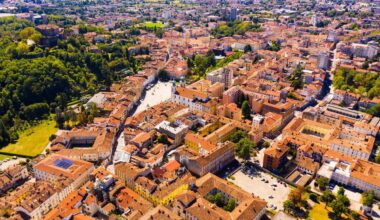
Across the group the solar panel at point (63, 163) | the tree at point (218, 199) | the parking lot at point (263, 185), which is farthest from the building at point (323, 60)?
the solar panel at point (63, 163)

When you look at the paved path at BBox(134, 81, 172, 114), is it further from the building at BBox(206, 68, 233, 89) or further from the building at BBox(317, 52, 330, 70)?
the building at BBox(317, 52, 330, 70)

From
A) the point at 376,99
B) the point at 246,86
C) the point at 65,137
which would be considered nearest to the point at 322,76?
the point at 376,99

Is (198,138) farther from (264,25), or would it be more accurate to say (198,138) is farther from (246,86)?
(264,25)

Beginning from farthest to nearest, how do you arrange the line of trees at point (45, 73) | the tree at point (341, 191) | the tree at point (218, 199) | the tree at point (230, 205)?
1. the line of trees at point (45, 73)
2. the tree at point (341, 191)
3. the tree at point (218, 199)
4. the tree at point (230, 205)

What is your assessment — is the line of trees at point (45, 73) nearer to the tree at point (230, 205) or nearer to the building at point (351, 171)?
the tree at point (230, 205)

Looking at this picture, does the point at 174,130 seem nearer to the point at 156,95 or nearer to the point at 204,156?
the point at 204,156

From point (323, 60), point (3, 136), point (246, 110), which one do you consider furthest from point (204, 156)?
point (323, 60)

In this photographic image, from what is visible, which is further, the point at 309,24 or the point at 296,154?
the point at 309,24
